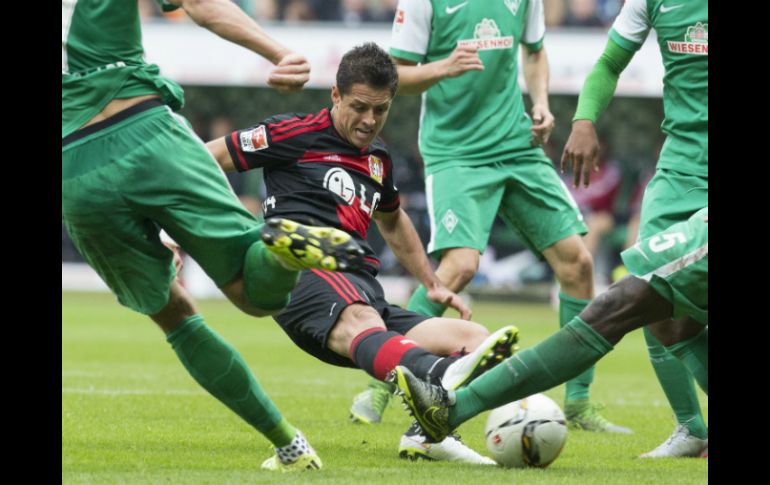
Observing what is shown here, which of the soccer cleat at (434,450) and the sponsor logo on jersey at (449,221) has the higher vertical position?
Answer: the sponsor logo on jersey at (449,221)

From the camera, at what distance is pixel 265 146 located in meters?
6.20

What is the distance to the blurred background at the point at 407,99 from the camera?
20.1m

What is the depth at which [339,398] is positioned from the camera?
8.95m

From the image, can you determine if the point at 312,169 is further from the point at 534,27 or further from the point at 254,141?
the point at 534,27

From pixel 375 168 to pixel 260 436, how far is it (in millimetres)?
1486

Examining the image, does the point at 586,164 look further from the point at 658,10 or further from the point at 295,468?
the point at 295,468

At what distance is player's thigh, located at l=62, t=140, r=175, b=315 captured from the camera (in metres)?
4.83

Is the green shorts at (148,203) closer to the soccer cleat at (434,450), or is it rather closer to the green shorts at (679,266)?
the soccer cleat at (434,450)

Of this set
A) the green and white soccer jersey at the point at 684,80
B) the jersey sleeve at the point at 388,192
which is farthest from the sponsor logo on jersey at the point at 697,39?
the jersey sleeve at the point at 388,192

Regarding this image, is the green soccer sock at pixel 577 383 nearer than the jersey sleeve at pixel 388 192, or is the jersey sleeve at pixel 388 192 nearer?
the jersey sleeve at pixel 388 192

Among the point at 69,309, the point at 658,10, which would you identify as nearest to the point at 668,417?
the point at 658,10

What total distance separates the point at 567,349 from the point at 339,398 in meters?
4.16

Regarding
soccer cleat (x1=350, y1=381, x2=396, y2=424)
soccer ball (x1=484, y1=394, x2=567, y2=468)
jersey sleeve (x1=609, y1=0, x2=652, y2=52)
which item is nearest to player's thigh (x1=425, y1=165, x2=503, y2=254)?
soccer cleat (x1=350, y1=381, x2=396, y2=424)

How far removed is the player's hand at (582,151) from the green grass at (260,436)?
136cm
